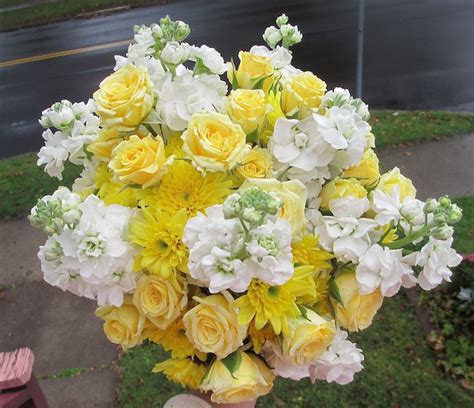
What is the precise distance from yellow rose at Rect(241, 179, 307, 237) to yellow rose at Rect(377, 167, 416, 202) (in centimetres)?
28

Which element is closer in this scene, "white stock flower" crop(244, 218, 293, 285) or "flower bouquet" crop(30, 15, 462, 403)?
"white stock flower" crop(244, 218, 293, 285)

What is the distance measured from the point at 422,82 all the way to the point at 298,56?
1841mm

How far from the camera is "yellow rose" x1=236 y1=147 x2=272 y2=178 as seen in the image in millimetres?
1275

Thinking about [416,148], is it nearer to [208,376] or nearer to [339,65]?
[339,65]

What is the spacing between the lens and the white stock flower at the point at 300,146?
127 cm

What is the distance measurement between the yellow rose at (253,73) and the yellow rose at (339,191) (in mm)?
327

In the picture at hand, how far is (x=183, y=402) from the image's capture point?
1.47 meters

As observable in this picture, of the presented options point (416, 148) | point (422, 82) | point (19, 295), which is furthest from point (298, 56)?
point (19, 295)

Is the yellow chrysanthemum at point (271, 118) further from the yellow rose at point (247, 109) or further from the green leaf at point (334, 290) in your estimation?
the green leaf at point (334, 290)

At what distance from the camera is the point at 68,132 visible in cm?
149

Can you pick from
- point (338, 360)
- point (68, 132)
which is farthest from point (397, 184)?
point (68, 132)

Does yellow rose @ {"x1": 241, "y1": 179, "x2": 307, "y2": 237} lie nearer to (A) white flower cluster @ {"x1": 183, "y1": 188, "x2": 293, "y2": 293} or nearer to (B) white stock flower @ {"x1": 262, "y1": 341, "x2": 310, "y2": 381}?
(A) white flower cluster @ {"x1": 183, "y1": 188, "x2": 293, "y2": 293}

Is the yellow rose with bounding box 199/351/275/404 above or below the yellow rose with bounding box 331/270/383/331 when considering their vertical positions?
below

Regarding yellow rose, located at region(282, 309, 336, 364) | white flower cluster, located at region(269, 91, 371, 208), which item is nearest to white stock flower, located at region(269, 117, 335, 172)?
white flower cluster, located at region(269, 91, 371, 208)
